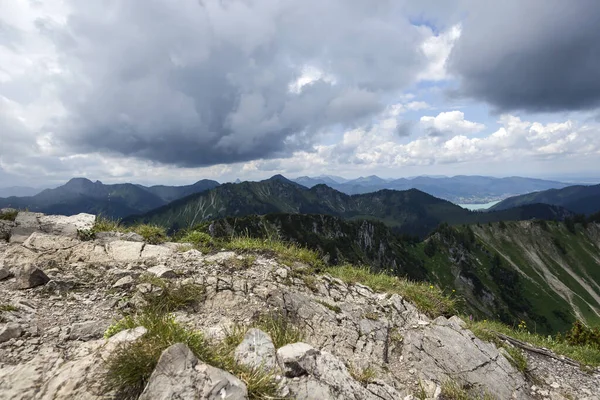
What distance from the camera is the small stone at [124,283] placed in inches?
313

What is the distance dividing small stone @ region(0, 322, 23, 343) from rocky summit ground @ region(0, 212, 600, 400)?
0.02 meters

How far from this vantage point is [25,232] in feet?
37.7

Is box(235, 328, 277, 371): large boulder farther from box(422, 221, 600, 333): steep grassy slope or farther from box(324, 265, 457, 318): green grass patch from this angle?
box(422, 221, 600, 333): steep grassy slope

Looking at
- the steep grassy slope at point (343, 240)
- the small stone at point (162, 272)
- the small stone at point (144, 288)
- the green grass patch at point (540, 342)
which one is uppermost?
the small stone at point (162, 272)

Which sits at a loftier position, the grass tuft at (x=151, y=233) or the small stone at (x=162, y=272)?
the grass tuft at (x=151, y=233)

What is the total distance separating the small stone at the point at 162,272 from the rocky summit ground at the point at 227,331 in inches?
1.7

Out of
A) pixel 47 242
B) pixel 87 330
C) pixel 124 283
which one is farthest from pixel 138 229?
pixel 87 330

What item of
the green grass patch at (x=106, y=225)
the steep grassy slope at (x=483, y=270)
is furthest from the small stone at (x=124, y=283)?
the steep grassy slope at (x=483, y=270)

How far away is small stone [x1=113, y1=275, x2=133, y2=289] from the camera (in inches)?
313

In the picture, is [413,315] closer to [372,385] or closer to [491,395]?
[491,395]

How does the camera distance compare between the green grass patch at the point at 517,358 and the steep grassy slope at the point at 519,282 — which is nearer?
the green grass patch at the point at 517,358

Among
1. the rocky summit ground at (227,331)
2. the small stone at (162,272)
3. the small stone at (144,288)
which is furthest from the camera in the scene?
the small stone at (162,272)

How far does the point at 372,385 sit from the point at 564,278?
809ft

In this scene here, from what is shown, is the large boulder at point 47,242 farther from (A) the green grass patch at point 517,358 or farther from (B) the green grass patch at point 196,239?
(A) the green grass patch at point 517,358
